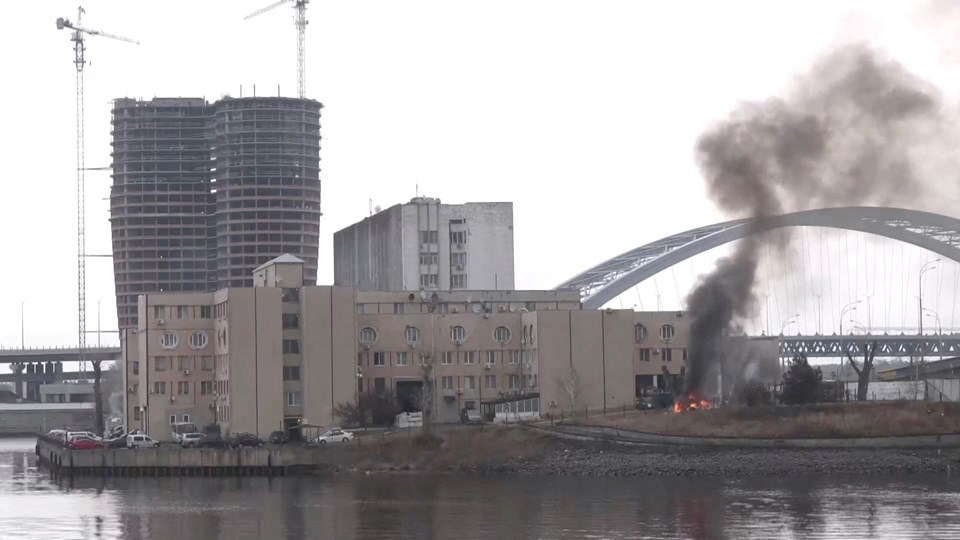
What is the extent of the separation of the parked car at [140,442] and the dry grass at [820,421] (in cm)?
2854

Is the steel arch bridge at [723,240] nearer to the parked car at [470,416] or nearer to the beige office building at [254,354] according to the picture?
the parked car at [470,416]

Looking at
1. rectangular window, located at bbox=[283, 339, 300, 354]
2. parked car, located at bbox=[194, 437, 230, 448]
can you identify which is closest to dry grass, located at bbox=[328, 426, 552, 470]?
parked car, located at bbox=[194, 437, 230, 448]

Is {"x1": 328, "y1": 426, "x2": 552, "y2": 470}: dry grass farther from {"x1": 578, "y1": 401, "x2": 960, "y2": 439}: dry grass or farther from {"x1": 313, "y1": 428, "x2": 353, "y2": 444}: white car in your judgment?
{"x1": 578, "y1": 401, "x2": 960, "y2": 439}: dry grass

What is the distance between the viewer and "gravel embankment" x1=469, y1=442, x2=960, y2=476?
7950 cm

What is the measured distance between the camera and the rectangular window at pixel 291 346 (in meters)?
98.6

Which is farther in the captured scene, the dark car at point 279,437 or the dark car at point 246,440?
the dark car at point 279,437

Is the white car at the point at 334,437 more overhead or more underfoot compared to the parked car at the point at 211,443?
more overhead

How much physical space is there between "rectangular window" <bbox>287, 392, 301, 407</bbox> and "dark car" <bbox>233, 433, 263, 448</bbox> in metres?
3.27

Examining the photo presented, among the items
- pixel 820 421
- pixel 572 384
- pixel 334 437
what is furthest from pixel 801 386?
pixel 334 437

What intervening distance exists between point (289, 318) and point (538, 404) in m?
15.7

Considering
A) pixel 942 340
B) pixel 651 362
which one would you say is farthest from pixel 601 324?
pixel 942 340

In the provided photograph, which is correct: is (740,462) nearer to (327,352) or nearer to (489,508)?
(489,508)

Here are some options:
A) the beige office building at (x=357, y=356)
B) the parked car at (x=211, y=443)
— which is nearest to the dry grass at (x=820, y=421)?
the beige office building at (x=357, y=356)

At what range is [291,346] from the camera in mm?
98750
